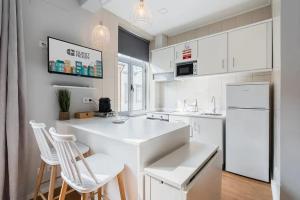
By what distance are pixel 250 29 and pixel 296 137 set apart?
6.70ft

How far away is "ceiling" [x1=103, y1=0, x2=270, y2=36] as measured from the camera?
8.05 feet

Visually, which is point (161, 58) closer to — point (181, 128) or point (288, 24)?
point (181, 128)

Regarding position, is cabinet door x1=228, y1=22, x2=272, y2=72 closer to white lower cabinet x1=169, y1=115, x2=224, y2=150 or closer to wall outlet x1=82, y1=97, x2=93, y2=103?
white lower cabinet x1=169, y1=115, x2=224, y2=150

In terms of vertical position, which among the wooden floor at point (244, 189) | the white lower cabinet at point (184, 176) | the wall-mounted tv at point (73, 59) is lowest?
the wooden floor at point (244, 189)

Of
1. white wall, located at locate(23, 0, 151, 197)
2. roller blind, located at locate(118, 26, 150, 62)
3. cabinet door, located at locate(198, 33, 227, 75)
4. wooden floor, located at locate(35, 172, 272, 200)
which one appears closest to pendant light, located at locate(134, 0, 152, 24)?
white wall, located at locate(23, 0, 151, 197)

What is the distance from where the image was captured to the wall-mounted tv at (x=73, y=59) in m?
1.89

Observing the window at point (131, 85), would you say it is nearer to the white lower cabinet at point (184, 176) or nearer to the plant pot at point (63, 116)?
the plant pot at point (63, 116)

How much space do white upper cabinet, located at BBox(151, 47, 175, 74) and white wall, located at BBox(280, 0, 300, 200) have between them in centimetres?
232

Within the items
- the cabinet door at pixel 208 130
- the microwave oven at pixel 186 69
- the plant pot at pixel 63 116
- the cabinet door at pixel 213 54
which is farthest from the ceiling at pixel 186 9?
the cabinet door at pixel 208 130

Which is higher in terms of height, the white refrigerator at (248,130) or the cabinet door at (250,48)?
the cabinet door at (250,48)

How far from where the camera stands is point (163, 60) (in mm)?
3463

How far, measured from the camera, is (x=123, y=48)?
312cm

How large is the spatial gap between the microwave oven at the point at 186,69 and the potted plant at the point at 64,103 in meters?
2.16

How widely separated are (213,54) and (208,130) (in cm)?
139
